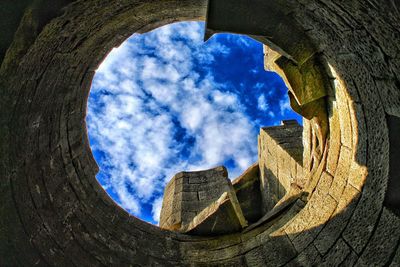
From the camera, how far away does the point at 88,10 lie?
85.2 inches

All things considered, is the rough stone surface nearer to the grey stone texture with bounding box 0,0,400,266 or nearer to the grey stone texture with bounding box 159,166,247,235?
the grey stone texture with bounding box 159,166,247,235

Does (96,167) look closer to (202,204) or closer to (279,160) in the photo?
(202,204)

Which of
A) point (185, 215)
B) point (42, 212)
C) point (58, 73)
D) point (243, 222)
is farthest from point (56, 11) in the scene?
point (185, 215)

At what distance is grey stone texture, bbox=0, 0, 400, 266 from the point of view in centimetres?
186

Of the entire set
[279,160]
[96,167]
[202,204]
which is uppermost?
[279,160]

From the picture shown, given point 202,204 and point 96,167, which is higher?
point 96,167

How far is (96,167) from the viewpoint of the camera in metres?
3.62

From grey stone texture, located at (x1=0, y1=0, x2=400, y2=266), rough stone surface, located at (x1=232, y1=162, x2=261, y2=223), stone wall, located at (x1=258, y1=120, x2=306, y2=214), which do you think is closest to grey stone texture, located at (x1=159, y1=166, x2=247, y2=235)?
grey stone texture, located at (x1=0, y1=0, x2=400, y2=266)

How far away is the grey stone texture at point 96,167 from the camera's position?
6.09 ft

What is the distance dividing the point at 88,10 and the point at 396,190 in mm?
2881

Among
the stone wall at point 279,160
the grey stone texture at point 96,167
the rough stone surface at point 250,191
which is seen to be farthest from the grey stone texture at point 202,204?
the stone wall at point 279,160

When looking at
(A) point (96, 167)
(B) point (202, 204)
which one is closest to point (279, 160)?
(B) point (202, 204)

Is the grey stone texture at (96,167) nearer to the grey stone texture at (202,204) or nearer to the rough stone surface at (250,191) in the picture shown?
the grey stone texture at (202,204)

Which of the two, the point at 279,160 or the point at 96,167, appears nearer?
the point at 96,167
